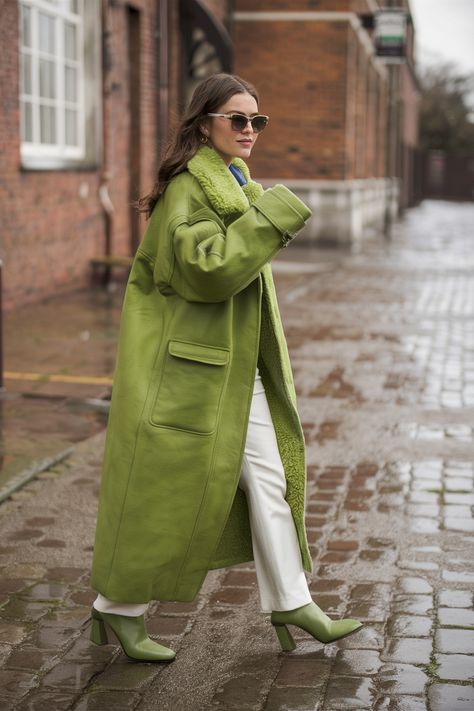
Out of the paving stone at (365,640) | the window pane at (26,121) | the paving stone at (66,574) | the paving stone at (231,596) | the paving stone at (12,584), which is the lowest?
the paving stone at (231,596)

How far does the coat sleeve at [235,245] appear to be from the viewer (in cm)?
326

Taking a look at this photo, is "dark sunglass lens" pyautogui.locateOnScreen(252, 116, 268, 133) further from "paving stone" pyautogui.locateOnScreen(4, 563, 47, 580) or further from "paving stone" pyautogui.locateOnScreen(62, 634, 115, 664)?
"paving stone" pyautogui.locateOnScreen(4, 563, 47, 580)

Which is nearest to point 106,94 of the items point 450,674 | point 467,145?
point 450,674

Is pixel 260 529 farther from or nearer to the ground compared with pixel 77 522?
farther from the ground

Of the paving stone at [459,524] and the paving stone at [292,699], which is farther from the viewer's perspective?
the paving stone at [459,524]

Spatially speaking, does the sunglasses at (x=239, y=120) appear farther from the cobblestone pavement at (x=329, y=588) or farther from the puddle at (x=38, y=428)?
the puddle at (x=38, y=428)

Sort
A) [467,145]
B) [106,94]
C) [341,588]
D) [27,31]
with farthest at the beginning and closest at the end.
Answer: [467,145]
[106,94]
[27,31]
[341,588]

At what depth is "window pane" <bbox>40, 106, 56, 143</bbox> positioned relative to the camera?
13000mm

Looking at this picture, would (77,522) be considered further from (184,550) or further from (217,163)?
(217,163)

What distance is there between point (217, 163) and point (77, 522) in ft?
7.26

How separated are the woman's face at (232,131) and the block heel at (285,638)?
1419 mm

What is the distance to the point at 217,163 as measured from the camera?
3461mm

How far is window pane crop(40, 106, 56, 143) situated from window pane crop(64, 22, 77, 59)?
84 cm

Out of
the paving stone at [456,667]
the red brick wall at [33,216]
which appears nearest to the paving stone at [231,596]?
the paving stone at [456,667]
